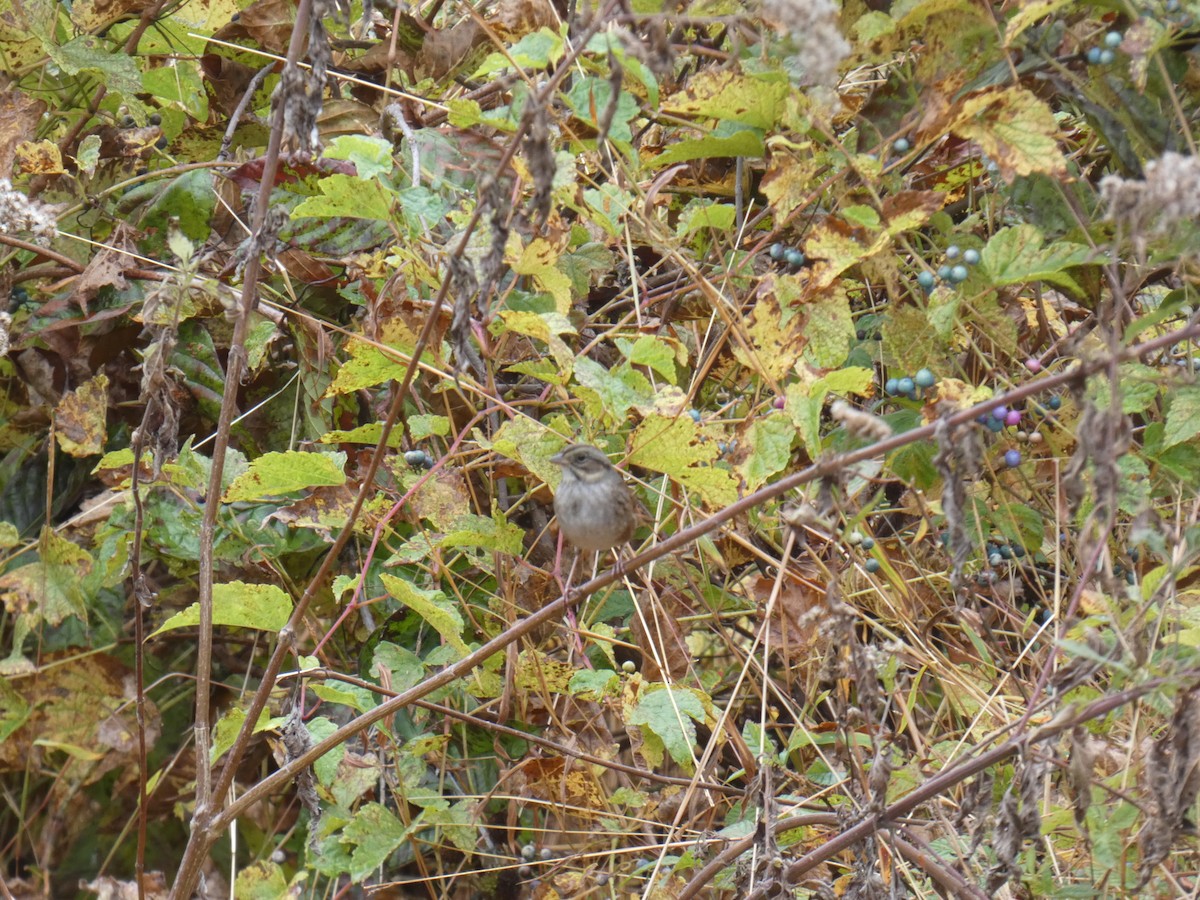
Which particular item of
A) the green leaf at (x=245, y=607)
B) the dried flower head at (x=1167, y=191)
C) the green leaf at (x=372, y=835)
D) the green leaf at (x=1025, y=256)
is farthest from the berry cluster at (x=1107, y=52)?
the green leaf at (x=372, y=835)

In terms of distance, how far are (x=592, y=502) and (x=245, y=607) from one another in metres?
0.81

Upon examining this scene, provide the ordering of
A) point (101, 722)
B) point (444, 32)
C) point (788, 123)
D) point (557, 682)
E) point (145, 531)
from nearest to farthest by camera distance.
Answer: point (788, 123) < point (557, 682) < point (145, 531) < point (444, 32) < point (101, 722)

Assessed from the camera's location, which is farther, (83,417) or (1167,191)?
(83,417)

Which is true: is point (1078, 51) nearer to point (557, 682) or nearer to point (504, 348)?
point (504, 348)

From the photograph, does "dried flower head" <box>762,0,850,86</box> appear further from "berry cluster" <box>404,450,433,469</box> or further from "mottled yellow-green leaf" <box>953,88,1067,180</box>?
"berry cluster" <box>404,450,433,469</box>

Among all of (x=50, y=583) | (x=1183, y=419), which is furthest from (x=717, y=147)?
(x=50, y=583)

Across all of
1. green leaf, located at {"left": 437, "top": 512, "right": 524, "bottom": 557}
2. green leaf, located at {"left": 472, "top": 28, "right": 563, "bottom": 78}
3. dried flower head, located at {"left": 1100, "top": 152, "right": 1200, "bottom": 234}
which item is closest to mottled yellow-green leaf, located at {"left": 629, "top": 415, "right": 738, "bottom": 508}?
green leaf, located at {"left": 437, "top": 512, "right": 524, "bottom": 557}

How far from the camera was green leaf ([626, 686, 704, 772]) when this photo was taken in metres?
2.47

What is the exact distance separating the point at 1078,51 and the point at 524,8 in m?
1.30

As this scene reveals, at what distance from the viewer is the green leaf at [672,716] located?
247 centimetres

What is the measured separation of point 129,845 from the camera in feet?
14.0

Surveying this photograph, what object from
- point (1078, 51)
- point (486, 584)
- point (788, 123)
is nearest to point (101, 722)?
point (486, 584)

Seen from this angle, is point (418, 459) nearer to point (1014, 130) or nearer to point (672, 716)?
point (672, 716)

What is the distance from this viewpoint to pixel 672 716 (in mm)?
2520
